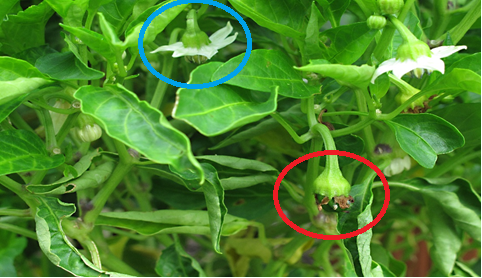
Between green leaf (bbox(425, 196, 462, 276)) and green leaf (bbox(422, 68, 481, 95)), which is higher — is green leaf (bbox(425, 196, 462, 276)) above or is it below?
below

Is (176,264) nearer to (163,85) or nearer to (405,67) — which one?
(163,85)

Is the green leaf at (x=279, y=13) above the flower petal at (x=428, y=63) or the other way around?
above

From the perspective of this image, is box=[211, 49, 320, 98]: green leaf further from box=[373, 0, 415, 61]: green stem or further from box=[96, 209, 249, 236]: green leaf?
box=[96, 209, 249, 236]: green leaf

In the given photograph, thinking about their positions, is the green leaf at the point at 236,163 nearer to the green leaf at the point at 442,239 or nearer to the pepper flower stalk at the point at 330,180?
the pepper flower stalk at the point at 330,180

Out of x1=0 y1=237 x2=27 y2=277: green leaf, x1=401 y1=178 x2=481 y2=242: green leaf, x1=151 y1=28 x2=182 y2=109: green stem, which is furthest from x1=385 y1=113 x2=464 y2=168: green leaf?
x1=0 y1=237 x2=27 y2=277: green leaf

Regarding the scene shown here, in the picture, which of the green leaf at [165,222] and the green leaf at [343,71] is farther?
the green leaf at [165,222]

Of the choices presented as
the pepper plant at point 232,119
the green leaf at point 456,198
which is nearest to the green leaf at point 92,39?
the pepper plant at point 232,119

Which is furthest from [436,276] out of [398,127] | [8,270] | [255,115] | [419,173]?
[8,270]
